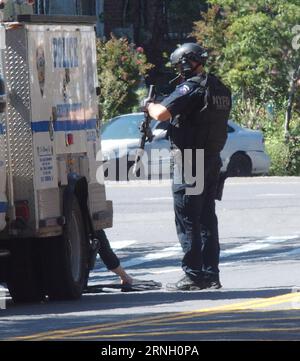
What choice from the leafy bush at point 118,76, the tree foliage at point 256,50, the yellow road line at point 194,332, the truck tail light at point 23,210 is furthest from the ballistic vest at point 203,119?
the leafy bush at point 118,76

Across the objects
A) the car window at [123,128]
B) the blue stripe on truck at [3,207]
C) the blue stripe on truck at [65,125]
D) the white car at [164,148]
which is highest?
the blue stripe on truck at [65,125]

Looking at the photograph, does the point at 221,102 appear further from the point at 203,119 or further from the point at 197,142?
the point at 197,142

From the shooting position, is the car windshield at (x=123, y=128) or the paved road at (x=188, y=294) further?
the car windshield at (x=123, y=128)

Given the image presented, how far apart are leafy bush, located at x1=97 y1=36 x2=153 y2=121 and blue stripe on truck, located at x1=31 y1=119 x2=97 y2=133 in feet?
70.5

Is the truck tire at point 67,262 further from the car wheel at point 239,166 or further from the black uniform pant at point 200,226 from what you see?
the car wheel at point 239,166

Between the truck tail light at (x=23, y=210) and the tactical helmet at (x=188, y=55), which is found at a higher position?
the tactical helmet at (x=188, y=55)

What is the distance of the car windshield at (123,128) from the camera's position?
3034cm

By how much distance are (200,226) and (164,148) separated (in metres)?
16.9

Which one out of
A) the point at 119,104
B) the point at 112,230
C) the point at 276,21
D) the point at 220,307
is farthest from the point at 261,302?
the point at 119,104

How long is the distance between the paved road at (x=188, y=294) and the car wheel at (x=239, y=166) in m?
5.86

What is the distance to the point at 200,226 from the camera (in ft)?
43.1

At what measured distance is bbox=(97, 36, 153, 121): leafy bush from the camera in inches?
1391

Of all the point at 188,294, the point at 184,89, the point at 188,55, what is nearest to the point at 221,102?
the point at 184,89

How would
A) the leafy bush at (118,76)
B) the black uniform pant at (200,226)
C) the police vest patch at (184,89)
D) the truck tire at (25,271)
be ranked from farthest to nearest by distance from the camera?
the leafy bush at (118,76) → the black uniform pant at (200,226) → the police vest patch at (184,89) → the truck tire at (25,271)
